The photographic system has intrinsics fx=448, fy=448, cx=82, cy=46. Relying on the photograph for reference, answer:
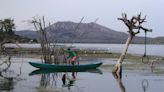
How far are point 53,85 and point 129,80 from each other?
6.89 metres

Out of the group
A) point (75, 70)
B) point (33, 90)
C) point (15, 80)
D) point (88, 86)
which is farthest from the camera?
point (75, 70)

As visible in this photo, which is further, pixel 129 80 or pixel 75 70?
pixel 75 70

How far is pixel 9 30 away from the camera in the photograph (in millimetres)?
150625

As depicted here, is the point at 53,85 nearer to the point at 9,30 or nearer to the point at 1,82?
the point at 1,82

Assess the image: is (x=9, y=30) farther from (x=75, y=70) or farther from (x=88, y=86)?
(x=88, y=86)

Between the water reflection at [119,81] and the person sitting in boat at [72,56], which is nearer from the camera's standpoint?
the water reflection at [119,81]

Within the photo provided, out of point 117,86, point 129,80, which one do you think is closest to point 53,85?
point 117,86

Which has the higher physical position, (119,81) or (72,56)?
(72,56)

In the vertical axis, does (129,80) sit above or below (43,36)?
below

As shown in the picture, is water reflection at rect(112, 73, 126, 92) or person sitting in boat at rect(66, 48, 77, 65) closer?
water reflection at rect(112, 73, 126, 92)

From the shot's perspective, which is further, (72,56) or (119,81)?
(72,56)

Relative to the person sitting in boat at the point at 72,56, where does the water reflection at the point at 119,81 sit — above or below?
below

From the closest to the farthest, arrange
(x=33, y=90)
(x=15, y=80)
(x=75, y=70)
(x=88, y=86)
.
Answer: (x=33, y=90) < (x=88, y=86) < (x=15, y=80) < (x=75, y=70)

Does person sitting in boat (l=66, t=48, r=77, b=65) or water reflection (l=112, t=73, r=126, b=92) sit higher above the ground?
person sitting in boat (l=66, t=48, r=77, b=65)
